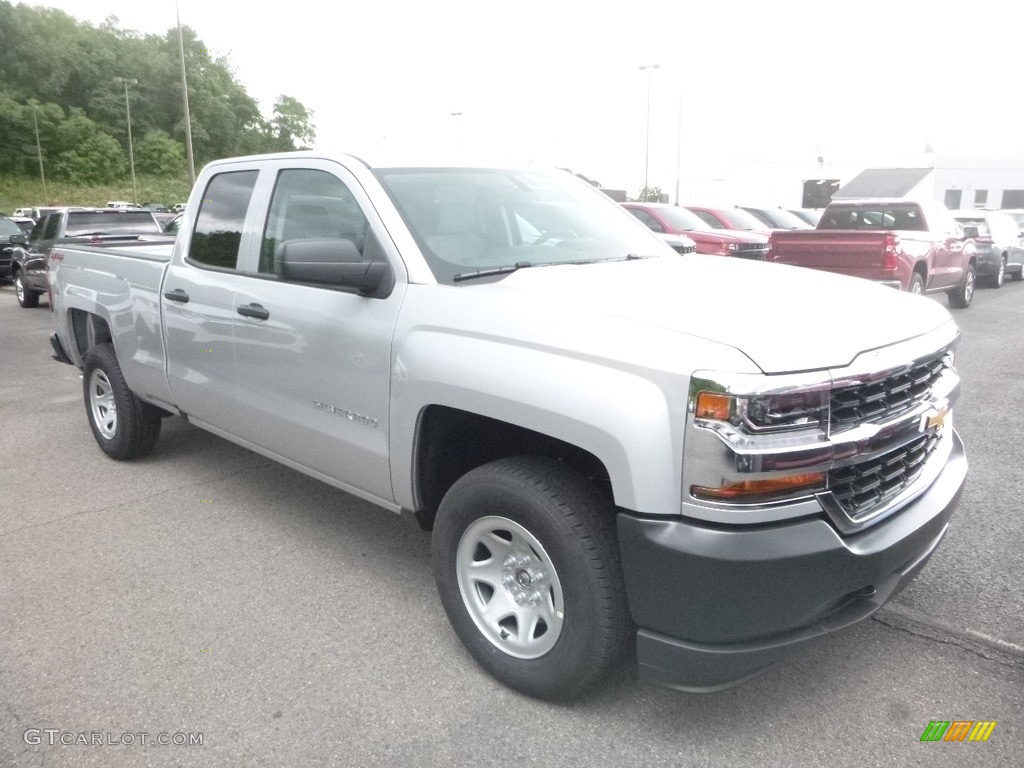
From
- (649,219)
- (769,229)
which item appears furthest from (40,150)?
(649,219)

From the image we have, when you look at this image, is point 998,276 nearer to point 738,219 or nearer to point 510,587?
point 738,219

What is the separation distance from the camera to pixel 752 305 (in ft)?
9.16

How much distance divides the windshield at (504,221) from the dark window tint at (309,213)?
0.69 ft

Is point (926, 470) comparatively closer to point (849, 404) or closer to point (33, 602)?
point (849, 404)

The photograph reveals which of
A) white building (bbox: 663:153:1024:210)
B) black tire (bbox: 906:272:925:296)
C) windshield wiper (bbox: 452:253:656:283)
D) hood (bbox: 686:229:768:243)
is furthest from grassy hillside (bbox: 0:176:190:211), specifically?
windshield wiper (bbox: 452:253:656:283)

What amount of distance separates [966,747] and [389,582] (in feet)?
7.67

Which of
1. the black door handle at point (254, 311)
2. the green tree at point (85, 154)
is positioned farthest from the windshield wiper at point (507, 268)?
the green tree at point (85, 154)

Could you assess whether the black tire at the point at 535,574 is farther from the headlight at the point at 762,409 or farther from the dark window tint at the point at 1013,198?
the dark window tint at the point at 1013,198

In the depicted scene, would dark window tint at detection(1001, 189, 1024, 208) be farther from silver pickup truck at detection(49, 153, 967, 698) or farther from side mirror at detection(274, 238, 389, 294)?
side mirror at detection(274, 238, 389, 294)

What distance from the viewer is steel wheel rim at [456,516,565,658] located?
2824mm

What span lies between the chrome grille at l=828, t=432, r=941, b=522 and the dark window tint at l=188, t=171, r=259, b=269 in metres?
3.03

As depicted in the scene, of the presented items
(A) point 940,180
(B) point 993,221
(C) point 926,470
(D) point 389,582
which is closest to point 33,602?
(D) point 389,582

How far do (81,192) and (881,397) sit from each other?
81862 mm

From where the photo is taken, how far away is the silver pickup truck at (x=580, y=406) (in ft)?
7.79
